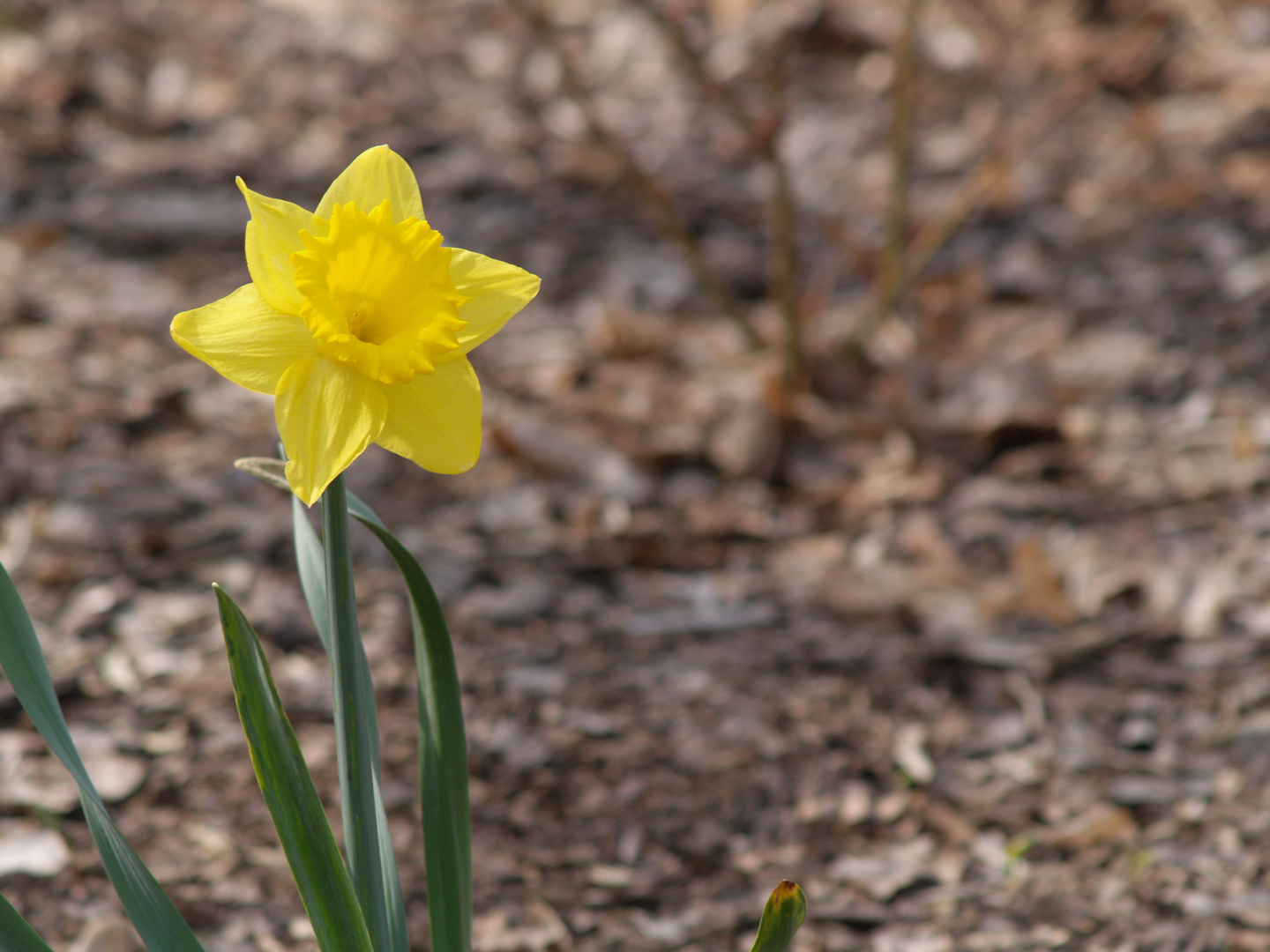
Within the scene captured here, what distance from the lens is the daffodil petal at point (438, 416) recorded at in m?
0.82

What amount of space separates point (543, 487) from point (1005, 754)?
1.16m

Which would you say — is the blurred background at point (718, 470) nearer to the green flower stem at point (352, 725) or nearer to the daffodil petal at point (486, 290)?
the green flower stem at point (352, 725)

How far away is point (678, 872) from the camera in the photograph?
1.65m

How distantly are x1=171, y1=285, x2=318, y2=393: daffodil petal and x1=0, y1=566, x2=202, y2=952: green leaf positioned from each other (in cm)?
→ 28

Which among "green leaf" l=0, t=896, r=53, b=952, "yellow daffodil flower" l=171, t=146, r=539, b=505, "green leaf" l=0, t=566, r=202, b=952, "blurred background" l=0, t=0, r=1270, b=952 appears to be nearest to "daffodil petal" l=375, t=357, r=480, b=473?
"yellow daffodil flower" l=171, t=146, r=539, b=505

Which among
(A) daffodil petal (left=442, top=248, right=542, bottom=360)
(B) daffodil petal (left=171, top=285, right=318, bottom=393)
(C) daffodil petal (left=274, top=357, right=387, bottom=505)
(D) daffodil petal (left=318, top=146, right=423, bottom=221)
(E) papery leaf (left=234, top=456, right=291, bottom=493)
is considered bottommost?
(E) papery leaf (left=234, top=456, right=291, bottom=493)

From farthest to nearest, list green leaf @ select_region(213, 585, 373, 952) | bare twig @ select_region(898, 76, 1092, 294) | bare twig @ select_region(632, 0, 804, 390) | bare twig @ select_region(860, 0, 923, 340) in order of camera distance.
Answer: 1. bare twig @ select_region(898, 76, 1092, 294)
2. bare twig @ select_region(860, 0, 923, 340)
3. bare twig @ select_region(632, 0, 804, 390)
4. green leaf @ select_region(213, 585, 373, 952)

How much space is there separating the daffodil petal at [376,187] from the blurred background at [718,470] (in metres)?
1.04

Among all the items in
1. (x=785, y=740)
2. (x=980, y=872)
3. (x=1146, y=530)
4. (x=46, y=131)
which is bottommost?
(x=980, y=872)

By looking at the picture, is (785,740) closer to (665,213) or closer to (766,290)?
(665,213)

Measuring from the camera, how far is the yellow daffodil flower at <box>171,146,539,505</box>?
79 centimetres

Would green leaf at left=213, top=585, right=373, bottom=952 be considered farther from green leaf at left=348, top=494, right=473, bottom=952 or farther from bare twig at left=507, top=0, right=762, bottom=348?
bare twig at left=507, top=0, right=762, bottom=348

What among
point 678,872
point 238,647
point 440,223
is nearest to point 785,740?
point 678,872

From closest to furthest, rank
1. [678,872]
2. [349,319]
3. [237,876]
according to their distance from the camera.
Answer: [349,319], [237,876], [678,872]
